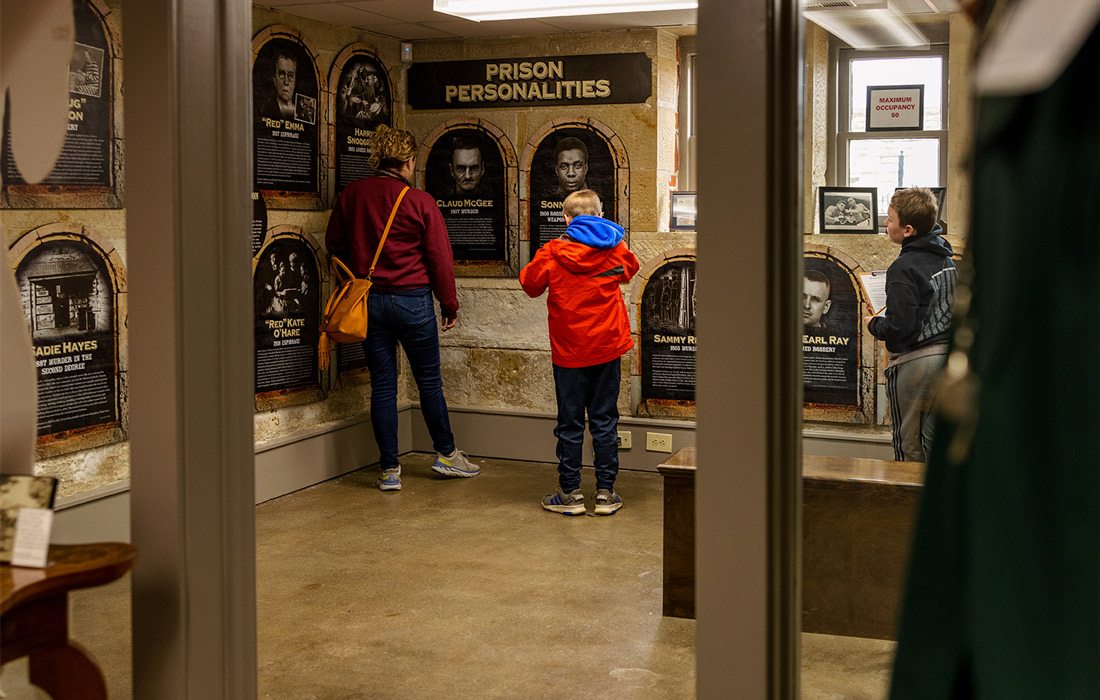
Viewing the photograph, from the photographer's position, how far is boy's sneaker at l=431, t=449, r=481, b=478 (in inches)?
260

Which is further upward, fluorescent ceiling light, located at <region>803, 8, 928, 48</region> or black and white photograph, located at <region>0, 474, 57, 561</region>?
fluorescent ceiling light, located at <region>803, 8, 928, 48</region>

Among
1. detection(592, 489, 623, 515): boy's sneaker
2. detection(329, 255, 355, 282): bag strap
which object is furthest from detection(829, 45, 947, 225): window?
detection(329, 255, 355, 282): bag strap

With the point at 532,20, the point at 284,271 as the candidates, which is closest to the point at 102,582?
the point at 284,271

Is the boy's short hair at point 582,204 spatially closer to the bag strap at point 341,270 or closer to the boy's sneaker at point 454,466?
the bag strap at point 341,270

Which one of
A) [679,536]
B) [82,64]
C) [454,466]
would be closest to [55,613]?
[82,64]

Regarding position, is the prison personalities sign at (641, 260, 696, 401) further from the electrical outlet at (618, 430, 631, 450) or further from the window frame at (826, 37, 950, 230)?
the window frame at (826, 37, 950, 230)

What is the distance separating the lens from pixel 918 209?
217 cm

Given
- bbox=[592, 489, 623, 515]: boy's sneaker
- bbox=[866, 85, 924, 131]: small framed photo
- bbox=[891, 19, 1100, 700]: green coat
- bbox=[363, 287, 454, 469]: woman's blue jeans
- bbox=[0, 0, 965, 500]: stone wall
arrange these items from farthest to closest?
1. bbox=[0, 0, 965, 500]: stone wall
2. bbox=[363, 287, 454, 469]: woman's blue jeans
3. bbox=[592, 489, 623, 515]: boy's sneaker
4. bbox=[866, 85, 924, 131]: small framed photo
5. bbox=[891, 19, 1100, 700]: green coat

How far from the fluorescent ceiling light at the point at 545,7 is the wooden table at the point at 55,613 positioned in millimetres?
4193

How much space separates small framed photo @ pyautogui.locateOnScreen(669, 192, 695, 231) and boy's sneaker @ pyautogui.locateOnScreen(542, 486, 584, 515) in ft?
5.57

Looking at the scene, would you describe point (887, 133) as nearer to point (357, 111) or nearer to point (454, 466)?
Answer: point (454, 466)

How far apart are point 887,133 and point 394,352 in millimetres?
3888

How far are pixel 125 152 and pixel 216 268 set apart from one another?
0.26 m

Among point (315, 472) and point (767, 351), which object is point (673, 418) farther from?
point (767, 351)
